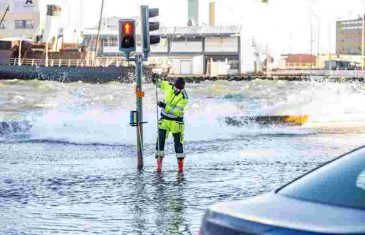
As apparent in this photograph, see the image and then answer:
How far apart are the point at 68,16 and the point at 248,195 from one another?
91545 mm

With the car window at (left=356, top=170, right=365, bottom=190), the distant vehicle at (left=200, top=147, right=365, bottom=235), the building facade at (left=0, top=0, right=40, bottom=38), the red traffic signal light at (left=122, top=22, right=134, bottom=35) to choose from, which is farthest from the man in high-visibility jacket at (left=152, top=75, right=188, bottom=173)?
the building facade at (left=0, top=0, right=40, bottom=38)

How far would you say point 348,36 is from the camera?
178m

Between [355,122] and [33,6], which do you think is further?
[33,6]

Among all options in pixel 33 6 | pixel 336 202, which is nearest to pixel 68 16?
pixel 33 6

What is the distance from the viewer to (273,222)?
405 centimetres

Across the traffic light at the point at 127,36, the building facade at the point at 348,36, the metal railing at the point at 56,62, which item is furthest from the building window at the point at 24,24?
the traffic light at the point at 127,36

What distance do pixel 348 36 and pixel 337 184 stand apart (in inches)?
7010

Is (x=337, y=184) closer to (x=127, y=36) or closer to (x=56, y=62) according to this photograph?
(x=127, y=36)

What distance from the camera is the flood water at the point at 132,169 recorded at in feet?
31.0

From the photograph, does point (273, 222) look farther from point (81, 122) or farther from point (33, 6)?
point (33, 6)

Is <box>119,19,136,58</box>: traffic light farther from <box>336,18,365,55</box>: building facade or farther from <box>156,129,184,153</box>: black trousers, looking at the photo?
<box>336,18,365,55</box>: building facade

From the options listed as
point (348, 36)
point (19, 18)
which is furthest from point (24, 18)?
point (348, 36)

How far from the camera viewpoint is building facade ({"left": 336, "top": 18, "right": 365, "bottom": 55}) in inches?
6850

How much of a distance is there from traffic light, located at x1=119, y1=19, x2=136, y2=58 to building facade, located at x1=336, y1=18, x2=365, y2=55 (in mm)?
162694
